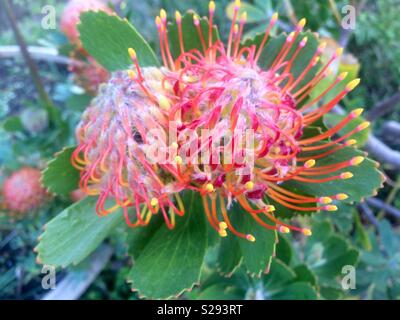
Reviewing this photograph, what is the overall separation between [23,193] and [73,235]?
1.91 feet

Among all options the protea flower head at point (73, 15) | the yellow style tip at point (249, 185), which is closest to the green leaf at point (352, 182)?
the yellow style tip at point (249, 185)

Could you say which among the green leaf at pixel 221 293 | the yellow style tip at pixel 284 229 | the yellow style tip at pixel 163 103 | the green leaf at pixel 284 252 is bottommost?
the green leaf at pixel 221 293

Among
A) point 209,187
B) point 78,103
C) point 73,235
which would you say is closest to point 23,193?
point 78,103

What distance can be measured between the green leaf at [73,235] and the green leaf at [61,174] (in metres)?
0.08

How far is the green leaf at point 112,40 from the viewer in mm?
782

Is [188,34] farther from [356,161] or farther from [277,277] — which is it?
[277,277]

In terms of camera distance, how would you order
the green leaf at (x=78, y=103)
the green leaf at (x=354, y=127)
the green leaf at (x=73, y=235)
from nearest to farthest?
the green leaf at (x=73, y=235)
the green leaf at (x=354, y=127)
the green leaf at (x=78, y=103)

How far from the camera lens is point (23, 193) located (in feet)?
4.17

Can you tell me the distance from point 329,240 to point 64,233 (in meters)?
0.74

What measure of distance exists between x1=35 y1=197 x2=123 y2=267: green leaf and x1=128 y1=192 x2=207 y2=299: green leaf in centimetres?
8

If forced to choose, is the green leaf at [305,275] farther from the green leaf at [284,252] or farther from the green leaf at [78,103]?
the green leaf at [78,103]

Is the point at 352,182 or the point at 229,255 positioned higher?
the point at 352,182

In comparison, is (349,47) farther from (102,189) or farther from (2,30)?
(2,30)

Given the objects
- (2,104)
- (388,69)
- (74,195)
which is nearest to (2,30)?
(2,104)
